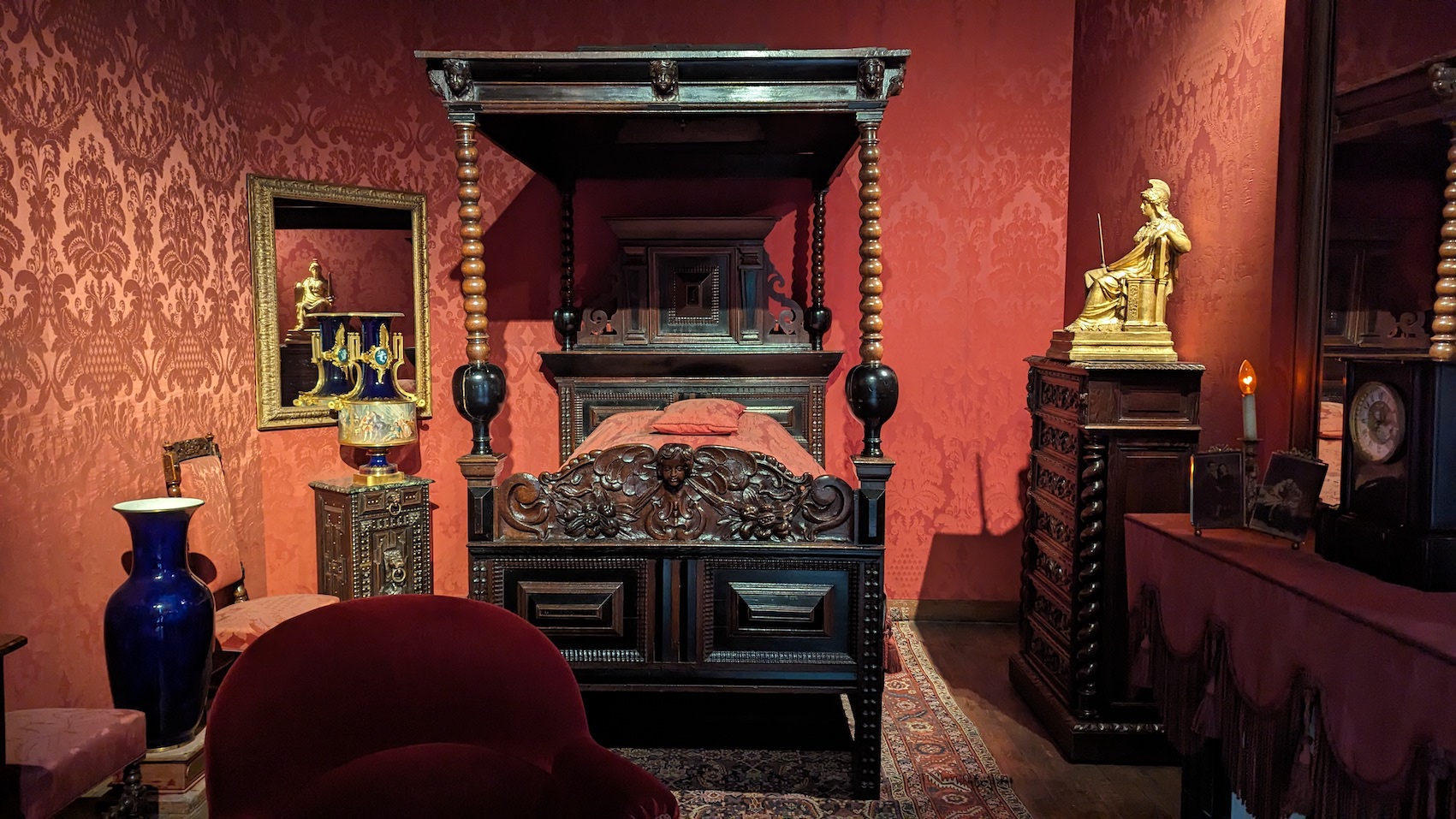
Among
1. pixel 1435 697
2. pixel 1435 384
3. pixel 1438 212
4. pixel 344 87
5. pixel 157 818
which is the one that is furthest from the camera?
pixel 344 87

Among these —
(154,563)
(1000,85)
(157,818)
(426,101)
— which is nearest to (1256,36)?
(1000,85)

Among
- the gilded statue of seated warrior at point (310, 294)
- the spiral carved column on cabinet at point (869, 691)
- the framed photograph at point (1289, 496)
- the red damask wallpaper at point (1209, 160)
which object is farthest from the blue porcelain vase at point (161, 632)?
the red damask wallpaper at point (1209, 160)

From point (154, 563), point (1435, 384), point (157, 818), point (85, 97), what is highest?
point (85, 97)

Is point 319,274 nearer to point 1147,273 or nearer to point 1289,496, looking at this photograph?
point 1147,273

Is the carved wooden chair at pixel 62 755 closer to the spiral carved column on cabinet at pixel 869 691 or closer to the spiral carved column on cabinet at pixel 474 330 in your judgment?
the spiral carved column on cabinet at pixel 474 330

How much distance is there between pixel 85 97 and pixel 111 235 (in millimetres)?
487

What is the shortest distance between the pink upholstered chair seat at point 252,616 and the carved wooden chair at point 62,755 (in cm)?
57

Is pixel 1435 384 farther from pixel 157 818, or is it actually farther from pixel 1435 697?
pixel 157 818

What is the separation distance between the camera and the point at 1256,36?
9.00 feet

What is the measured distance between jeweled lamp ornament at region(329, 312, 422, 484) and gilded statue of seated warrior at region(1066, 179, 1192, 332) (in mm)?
3079

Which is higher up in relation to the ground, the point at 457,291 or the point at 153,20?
the point at 153,20

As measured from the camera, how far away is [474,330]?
2.78 metres

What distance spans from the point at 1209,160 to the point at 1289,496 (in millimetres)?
1583

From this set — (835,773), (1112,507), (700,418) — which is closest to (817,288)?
(700,418)
